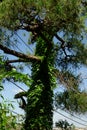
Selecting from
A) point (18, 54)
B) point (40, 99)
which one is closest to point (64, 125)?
point (40, 99)

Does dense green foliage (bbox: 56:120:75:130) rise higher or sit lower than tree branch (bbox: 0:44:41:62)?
lower

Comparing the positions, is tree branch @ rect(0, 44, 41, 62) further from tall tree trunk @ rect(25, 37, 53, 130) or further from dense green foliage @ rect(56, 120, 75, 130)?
dense green foliage @ rect(56, 120, 75, 130)

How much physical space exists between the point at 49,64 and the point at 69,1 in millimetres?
5620

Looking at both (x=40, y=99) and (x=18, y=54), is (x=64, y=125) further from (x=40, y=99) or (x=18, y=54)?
(x=18, y=54)

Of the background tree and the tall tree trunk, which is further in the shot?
the tall tree trunk

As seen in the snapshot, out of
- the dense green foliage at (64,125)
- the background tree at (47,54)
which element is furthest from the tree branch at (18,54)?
the dense green foliage at (64,125)

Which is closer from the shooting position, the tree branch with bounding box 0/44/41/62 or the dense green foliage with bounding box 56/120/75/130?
A: the tree branch with bounding box 0/44/41/62

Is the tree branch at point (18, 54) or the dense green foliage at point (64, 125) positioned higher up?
the tree branch at point (18, 54)

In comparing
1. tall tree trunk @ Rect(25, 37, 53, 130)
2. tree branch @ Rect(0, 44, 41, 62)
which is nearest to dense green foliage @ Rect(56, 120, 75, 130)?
tall tree trunk @ Rect(25, 37, 53, 130)

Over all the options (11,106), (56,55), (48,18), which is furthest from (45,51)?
(11,106)

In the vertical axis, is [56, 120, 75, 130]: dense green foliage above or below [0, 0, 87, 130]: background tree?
below

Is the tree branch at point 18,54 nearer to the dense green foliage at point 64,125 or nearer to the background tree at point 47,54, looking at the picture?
the background tree at point 47,54

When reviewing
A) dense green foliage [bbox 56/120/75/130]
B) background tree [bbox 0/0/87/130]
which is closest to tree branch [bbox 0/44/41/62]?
background tree [bbox 0/0/87/130]

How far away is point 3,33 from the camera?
497 inches
